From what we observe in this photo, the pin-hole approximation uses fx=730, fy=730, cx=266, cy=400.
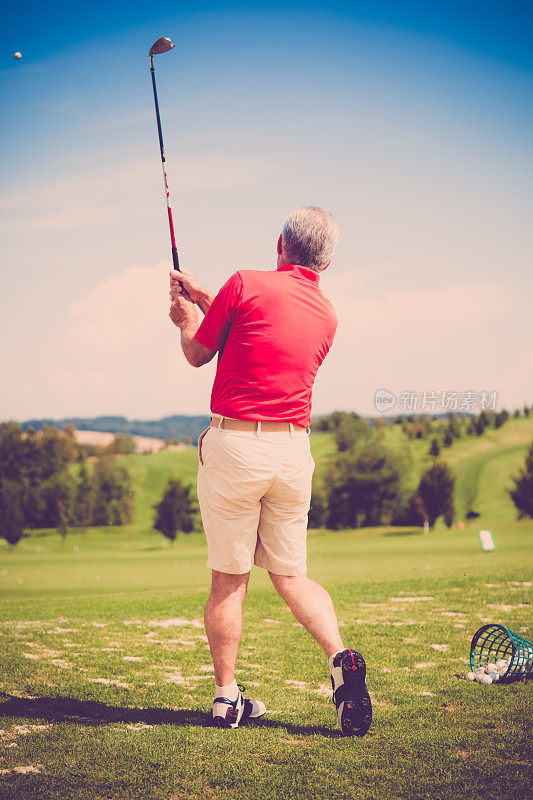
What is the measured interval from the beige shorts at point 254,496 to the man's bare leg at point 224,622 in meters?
0.10

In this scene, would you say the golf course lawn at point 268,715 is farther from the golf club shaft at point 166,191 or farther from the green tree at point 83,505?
the green tree at point 83,505

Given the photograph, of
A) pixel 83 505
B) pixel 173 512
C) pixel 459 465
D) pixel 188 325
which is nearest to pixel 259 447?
pixel 188 325

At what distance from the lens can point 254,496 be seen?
134 inches

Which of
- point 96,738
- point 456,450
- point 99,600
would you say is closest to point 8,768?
point 96,738

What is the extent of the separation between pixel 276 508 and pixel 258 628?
3087 mm

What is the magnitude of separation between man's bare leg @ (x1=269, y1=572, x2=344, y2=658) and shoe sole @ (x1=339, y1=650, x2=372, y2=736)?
0.57 ft

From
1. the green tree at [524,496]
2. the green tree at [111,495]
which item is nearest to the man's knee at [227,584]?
the green tree at [524,496]

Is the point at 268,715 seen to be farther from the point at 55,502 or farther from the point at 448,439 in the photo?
the point at 448,439

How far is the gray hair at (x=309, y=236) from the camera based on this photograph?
360 cm

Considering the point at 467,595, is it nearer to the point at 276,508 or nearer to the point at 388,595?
the point at 388,595

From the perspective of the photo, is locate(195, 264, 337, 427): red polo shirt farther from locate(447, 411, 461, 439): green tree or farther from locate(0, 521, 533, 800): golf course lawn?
locate(447, 411, 461, 439): green tree

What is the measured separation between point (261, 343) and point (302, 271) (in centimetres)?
48

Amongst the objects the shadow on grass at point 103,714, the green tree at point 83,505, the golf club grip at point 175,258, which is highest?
the golf club grip at point 175,258

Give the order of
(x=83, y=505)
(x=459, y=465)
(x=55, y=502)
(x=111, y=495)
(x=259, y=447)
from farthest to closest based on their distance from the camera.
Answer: (x=459, y=465) → (x=111, y=495) → (x=83, y=505) → (x=55, y=502) → (x=259, y=447)
